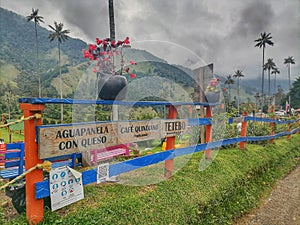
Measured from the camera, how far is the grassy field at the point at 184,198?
6.32ft

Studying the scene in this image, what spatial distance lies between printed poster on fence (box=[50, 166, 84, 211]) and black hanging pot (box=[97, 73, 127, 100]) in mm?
937

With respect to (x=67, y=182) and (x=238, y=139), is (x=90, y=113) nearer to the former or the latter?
(x=67, y=182)

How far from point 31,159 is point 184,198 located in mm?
1674

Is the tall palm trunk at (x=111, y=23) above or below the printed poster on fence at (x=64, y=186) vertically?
above

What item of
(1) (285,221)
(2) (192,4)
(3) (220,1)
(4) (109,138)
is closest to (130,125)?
(4) (109,138)

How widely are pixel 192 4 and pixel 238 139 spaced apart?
15.3 feet

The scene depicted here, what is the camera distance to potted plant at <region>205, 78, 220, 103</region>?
420cm

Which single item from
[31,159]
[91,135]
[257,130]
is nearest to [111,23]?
[91,135]

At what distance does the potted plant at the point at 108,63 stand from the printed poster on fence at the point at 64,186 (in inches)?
37.6

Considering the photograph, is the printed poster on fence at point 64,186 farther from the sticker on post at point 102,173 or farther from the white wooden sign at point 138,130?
the white wooden sign at point 138,130

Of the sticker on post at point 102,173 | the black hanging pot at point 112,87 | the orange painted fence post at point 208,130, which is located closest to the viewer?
the sticker on post at point 102,173

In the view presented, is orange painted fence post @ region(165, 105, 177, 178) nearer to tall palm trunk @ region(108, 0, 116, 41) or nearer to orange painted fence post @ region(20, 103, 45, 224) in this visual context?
tall palm trunk @ region(108, 0, 116, 41)

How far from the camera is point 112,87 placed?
2434 mm

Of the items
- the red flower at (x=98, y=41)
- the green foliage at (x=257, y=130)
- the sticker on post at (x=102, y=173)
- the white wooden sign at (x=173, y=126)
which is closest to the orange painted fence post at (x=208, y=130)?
the white wooden sign at (x=173, y=126)
